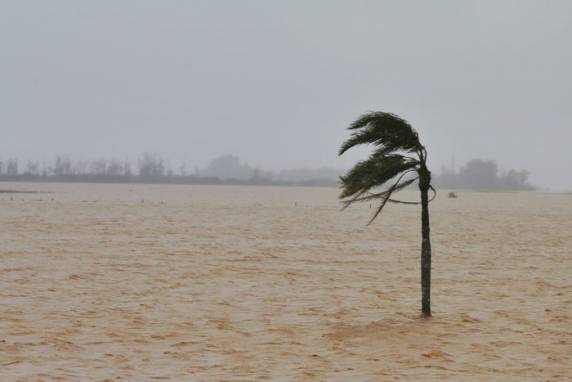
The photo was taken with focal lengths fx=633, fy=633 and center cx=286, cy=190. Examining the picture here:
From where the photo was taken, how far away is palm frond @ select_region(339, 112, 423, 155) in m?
11.1

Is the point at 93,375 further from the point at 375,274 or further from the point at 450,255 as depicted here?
the point at 450,255

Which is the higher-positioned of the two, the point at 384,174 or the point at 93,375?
the point at 384,174

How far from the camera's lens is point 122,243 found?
23547 millimetres

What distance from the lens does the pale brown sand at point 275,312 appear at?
8219mm

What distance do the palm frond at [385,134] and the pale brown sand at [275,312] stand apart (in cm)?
308

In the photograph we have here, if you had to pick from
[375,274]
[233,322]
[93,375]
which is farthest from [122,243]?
[93,375]

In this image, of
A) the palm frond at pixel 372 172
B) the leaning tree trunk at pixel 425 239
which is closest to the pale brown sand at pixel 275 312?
the leaning tree trunk at pixel 425 239

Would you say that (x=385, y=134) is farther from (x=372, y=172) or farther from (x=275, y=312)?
(x=275, y=312)

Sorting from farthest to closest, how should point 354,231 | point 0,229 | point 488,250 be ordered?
point 354,231 < point 0,229 < point 488,250

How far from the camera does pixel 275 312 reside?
1188 centimetres

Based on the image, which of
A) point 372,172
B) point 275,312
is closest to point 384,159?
point 372,172

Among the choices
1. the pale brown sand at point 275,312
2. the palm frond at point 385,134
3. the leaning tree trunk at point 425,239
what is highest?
the palm frond at point 385,134

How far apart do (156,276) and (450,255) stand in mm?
10817

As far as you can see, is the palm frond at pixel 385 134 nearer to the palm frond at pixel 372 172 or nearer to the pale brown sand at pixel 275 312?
the palm frond at pixel 372 172
